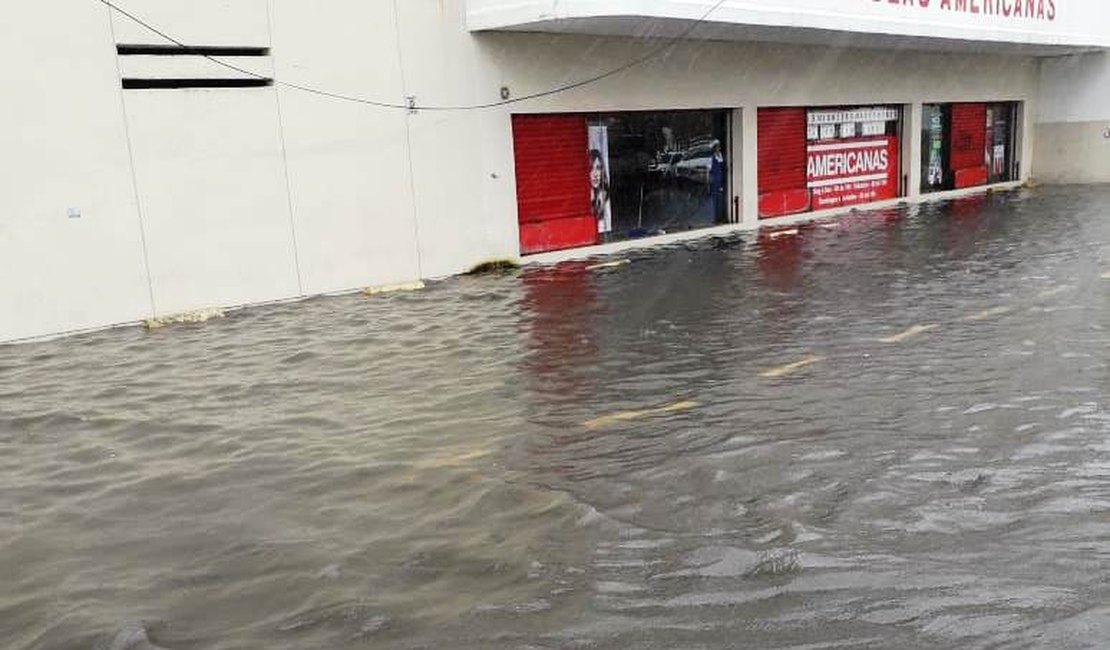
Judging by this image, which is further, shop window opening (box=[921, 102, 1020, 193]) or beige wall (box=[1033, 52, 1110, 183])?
beige wall (box=[1033, 52, 1110, 183])

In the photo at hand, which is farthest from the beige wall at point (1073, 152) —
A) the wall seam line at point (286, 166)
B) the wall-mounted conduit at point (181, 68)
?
the wall-mounted conduit at point (181, 68)

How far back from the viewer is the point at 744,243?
1655 cm

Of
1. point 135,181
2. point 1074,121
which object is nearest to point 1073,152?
point 1074,121

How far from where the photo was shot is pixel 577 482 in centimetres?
504

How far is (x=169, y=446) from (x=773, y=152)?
15.6 meters

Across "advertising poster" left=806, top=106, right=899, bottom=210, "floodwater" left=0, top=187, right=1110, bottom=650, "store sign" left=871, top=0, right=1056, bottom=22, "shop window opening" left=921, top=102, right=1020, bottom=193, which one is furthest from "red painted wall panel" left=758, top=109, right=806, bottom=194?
"floodwater" left=0, top=187, right=1110, bottom=650

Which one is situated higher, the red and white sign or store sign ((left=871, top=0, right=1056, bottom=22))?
store sign ((left=871, top=0, right=1056, bottom=22))

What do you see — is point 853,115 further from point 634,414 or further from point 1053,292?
point 634,414

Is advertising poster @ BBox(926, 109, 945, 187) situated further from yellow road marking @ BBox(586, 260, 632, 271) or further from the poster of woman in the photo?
yellow road marking @ BBox(586, 260, 632, 271)

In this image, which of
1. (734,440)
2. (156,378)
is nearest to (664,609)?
(734,440)

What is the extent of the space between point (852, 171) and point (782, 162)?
2952 mm

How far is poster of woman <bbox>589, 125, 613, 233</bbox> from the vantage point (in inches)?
631

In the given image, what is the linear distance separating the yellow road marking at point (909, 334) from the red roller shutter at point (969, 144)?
18.1 m

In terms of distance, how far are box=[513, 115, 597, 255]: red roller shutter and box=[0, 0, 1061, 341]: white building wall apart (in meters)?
0.38
